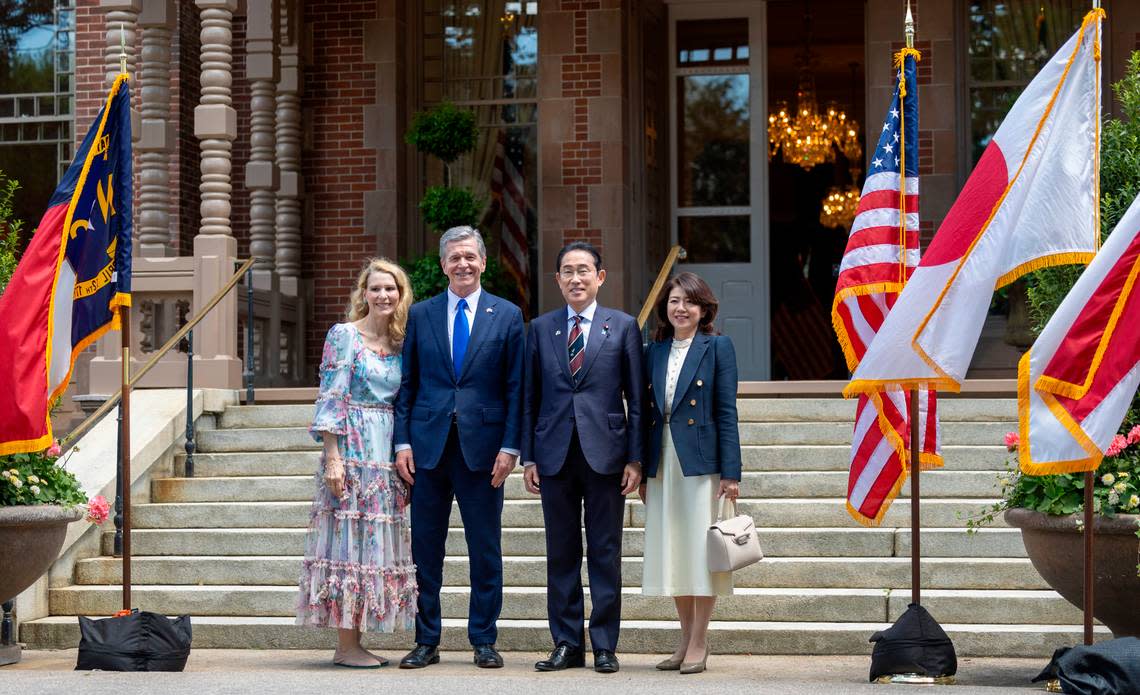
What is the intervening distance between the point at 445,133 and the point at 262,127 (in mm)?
1639

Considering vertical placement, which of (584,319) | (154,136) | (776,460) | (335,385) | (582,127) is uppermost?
(582,127)

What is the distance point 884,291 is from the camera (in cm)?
687

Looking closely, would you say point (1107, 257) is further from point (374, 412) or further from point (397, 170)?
point (397, 170)

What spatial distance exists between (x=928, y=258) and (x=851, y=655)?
78.6 inches

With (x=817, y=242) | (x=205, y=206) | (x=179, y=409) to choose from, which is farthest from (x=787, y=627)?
(x=817, y=242)

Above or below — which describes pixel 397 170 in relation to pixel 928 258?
above

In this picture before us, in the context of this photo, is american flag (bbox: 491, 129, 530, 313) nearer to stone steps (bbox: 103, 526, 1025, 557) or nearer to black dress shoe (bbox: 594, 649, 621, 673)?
stone steps (bbox: 103, 526, 1025, 557)

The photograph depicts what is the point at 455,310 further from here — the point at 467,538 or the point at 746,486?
the point at 746,486

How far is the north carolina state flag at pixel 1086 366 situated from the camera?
5832mm

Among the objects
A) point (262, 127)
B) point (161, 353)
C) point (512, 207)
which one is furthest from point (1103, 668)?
point (262, 127)

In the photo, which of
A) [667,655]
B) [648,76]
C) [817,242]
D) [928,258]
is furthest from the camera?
[817,242]

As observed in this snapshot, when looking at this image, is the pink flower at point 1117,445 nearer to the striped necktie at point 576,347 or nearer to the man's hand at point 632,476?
the man's hand at point 632,476

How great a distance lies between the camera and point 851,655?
726 cm

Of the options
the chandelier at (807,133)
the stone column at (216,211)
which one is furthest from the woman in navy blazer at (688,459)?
the chandelier at (807,133)
